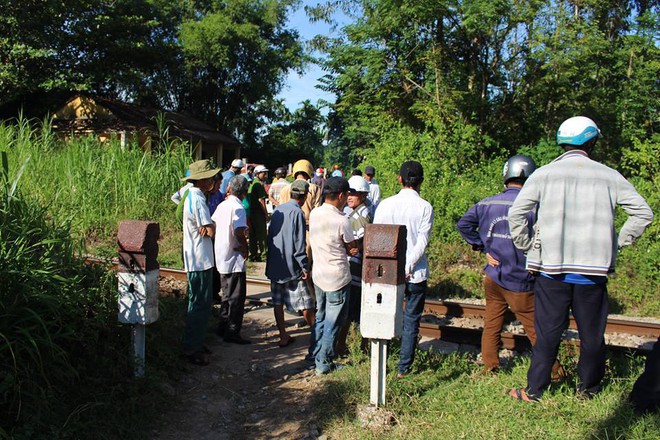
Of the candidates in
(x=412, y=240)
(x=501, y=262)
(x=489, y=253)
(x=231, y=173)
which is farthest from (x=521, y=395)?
(x=231, y=173)

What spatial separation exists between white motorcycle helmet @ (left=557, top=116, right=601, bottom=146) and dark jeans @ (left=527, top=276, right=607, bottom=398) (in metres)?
0.99

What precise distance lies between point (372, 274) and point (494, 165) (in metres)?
8.45

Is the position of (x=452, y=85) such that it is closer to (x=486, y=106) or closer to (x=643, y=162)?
(x=486, y=106)

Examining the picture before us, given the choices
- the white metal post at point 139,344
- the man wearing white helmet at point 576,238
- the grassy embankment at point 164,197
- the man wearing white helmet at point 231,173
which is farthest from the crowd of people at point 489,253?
the grassy embankment at point 164,197

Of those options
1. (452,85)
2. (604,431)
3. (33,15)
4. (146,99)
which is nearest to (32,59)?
(33,15)

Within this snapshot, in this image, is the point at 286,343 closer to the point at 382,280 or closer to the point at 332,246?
the point at 332,246

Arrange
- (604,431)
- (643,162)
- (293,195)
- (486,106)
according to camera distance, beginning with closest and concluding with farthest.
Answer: (604,431) < (293,195) < (643,162) < (486,106)

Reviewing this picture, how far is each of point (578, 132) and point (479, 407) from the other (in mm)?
2082

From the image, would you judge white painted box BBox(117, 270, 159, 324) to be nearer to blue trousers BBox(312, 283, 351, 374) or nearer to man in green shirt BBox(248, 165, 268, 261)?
blue trousers BBox(312, 283, 351, 374)

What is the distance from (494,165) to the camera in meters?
11.5

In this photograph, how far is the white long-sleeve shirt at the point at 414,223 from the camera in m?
4.51

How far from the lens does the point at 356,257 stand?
535cm

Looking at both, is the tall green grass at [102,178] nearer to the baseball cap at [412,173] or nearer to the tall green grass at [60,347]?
the tall green grass at [60,347]

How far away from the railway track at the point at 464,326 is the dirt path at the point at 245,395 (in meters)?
1.47
